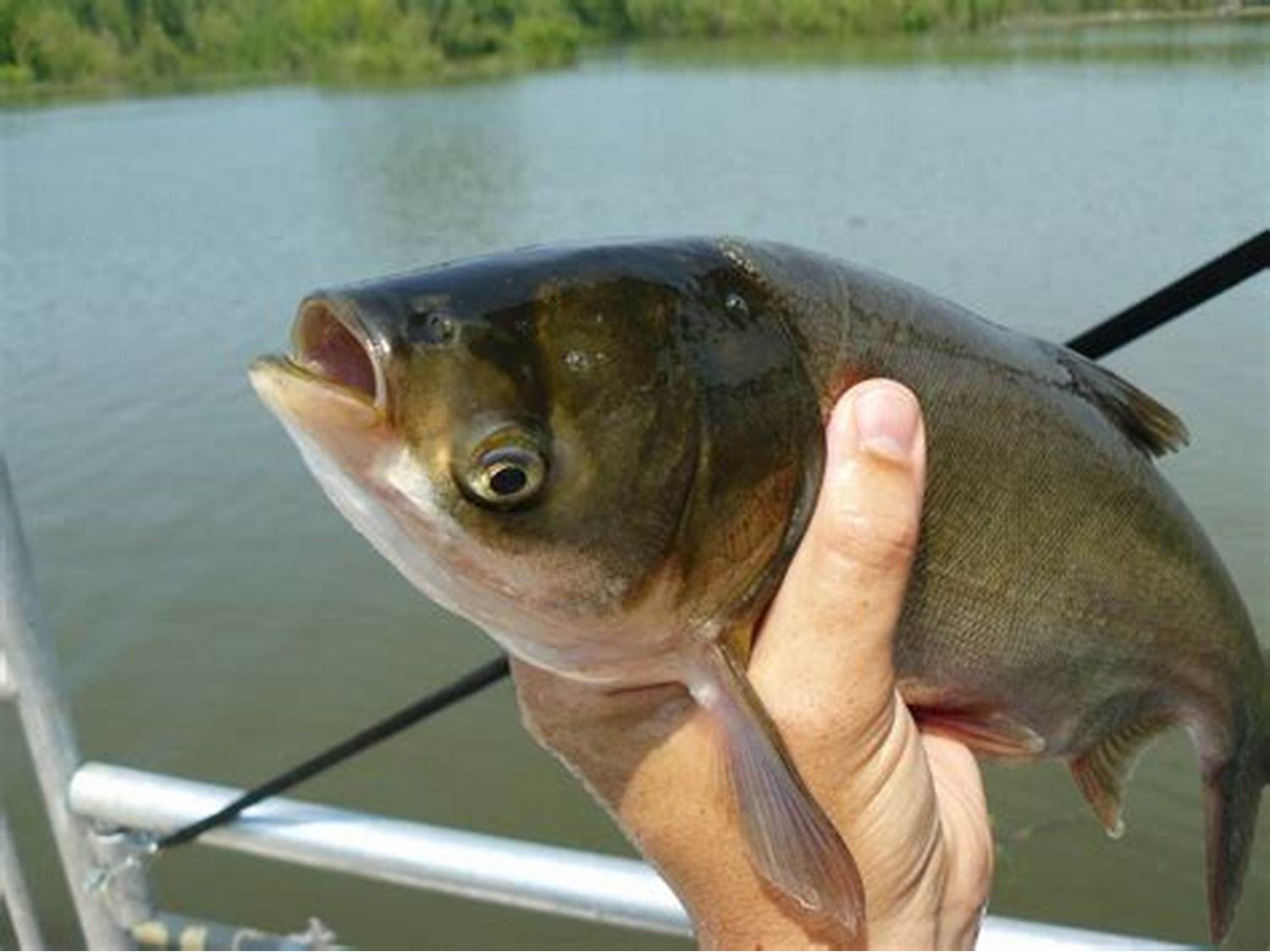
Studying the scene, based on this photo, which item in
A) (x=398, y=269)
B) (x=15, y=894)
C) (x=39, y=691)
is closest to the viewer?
(x=39, y=691)

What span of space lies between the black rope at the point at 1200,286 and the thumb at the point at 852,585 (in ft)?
1.56

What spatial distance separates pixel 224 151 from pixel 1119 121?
1815cm

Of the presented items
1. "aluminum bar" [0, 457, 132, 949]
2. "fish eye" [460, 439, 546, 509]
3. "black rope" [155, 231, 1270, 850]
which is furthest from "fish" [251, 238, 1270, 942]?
"aluminum bar" [0, 457, 132, 949]

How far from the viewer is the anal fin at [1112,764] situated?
2246mm

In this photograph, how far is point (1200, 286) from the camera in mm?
1855

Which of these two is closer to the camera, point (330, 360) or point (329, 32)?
point (330, 360)

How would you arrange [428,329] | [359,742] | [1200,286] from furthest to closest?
1. [359,742]
2. [1200,286]
3. [428,329]

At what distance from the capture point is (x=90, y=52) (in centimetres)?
5706

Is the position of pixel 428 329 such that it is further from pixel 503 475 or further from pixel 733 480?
pixel 733 480

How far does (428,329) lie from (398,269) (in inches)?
606

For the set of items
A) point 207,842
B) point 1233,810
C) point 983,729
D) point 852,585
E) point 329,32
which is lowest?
point 207,842

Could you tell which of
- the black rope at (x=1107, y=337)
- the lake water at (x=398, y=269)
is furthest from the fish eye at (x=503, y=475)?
the lake water at (x=398, y=269)

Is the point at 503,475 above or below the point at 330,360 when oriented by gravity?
below

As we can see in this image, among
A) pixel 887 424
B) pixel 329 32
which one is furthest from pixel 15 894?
pixel 329 32
